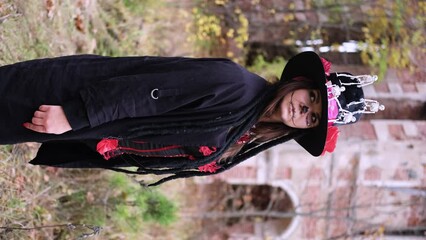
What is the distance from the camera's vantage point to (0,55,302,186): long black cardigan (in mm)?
2564

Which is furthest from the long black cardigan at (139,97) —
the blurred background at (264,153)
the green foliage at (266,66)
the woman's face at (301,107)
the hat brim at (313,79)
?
the green foliage at (266,66)

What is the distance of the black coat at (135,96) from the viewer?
101 inches

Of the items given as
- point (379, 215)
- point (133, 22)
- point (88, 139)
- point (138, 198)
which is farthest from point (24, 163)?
point (379, 215)

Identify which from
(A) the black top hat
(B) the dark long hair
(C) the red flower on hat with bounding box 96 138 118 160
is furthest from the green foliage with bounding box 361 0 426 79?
(C) the red flower on hat with bounding box 96 138 118 160

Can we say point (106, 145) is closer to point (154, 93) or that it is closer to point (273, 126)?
point (154, 93)

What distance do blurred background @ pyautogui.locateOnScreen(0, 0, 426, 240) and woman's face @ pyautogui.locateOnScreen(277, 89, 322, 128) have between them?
262cm

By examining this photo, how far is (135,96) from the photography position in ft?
8.38

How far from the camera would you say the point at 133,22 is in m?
7.32

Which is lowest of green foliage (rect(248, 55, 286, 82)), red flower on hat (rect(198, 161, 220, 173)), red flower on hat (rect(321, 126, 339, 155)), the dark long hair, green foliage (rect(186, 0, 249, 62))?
red flower on hat (rect(198, 161, 220, 173))

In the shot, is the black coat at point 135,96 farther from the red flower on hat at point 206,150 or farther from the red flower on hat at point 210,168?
the red flower on hat at point 210,168

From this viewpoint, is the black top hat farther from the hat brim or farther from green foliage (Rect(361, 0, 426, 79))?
green foliage (Rect(361, 0, 426, 79))

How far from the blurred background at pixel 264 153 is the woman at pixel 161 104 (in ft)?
6.30

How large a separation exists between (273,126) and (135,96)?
0.83 meters

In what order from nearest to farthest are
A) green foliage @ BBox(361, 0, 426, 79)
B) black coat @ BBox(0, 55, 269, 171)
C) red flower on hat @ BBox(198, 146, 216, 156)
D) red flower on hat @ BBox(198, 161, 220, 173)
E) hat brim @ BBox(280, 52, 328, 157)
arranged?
1. black coat @ BBox(0, 55, 269, 171)
2. hat brim @ BBox(280, 52, 328, 157)
3. red flower on hat @ BBox(198, 146, 216, 156)
4. red flower on hat @ BBox(198, 161, 220, 173)
5. green foliage @ BBox(361, 0, 426, 79)
